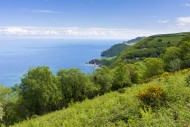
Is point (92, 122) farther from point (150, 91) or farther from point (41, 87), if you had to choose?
point (41, 87)

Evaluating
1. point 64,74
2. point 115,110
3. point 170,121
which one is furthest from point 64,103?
point 170,121

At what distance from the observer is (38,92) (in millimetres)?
43344

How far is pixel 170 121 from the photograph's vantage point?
7.49m

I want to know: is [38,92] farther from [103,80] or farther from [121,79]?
[121,79]

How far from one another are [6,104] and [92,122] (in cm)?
3801

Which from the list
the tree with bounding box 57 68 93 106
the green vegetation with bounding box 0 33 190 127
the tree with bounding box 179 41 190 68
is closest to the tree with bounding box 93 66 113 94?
the green vegetation with bounding box 0 33 190 127

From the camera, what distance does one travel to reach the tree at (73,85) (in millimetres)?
48906

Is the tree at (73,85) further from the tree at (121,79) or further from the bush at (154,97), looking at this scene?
the bush at (154,97)

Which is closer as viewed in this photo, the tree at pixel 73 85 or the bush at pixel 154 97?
the bush at pixel 154 97

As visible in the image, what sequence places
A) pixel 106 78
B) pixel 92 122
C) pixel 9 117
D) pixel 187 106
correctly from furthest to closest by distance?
pixel 106 78, pixel 9 117, pixel 92 122, pixel 187 106

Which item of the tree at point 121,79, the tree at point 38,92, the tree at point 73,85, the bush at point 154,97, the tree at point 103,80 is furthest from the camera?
the tree at point 121,79

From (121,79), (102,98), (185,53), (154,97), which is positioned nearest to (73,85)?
(121,79)

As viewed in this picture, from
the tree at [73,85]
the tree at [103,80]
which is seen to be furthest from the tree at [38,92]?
the tree at [103,80]

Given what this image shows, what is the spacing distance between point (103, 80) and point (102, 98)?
1359 inches
